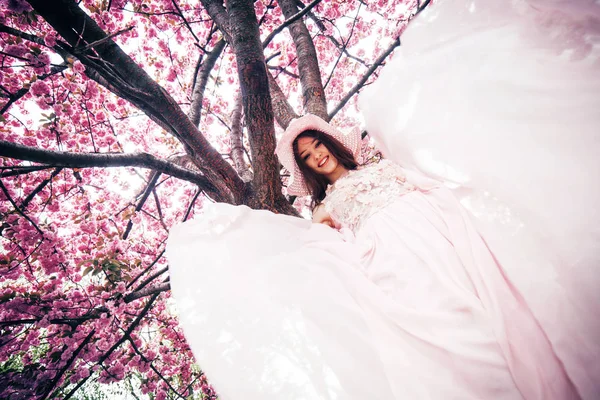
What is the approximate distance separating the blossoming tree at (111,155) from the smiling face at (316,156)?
0.25m

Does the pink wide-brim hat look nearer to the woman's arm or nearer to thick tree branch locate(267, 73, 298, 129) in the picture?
the woman's arm

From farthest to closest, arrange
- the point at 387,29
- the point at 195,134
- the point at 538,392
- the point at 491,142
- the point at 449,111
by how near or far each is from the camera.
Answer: the point at 387,29
the point at 195,134
the point at 449,111
the point at 491,142
the point at 538,392

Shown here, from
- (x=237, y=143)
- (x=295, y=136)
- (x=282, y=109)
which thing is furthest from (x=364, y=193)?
(x=237, y=143)

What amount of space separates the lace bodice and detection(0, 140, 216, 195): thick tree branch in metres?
1.03

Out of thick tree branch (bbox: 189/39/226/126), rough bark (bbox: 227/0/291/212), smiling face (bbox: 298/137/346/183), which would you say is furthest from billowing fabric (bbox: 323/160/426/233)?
thick tree branch (bbox: 189/39/226/126)

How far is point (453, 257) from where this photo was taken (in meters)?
0.90

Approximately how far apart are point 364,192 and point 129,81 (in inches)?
64.5

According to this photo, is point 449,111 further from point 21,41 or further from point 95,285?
point 95,285

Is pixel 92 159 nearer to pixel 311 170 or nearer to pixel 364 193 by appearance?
pixel 311 170

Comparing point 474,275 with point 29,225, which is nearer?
point 474,275

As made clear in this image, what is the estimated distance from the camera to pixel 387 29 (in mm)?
5016

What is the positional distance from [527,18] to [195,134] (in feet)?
5.89

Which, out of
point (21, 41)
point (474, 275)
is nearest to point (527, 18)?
point (474, 275)

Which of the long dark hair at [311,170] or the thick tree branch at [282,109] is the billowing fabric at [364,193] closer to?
the long dark hair at [311,170]
